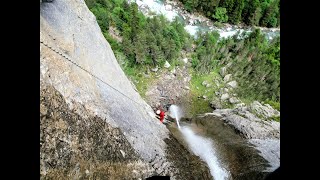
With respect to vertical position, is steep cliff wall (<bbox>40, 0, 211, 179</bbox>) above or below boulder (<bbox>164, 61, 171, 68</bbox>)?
above

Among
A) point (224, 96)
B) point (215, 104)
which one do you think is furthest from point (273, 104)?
point (215, 104)

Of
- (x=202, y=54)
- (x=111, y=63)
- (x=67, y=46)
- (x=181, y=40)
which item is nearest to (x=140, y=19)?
(x=181, y=40)

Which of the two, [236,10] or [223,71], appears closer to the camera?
[223,71]

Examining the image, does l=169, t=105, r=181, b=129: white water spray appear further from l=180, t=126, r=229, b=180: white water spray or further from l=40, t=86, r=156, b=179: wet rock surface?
l=40, t=86, r=156, b=179: wet rock surface

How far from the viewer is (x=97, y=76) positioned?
30.5 ft

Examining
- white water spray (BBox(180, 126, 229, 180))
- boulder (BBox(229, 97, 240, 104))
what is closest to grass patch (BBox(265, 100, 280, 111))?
boulder (BBox(229, 97, 240, 104))

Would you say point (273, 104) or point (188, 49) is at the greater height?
point (188, 49)

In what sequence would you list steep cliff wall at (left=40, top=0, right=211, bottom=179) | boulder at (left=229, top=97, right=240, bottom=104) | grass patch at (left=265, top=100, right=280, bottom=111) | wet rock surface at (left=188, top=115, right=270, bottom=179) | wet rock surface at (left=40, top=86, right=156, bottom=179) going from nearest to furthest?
wet rock surface at (left=40, top=86, right=156, bottom=179) → steep cliff wall at (left=40, top=0, right=211, bottom=179) → wet rock surface at (left=188, top=115, right=270, bottom=179) → grass patch at (left=265, top=100, right=280, bottom=111) → boulder at (left=229, top=97, right=240, bottom=104)

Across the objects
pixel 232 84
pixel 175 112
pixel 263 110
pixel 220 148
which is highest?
pixel 263 110

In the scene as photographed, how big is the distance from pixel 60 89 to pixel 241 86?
10003 mm

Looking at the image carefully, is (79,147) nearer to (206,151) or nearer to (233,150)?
(206,151)

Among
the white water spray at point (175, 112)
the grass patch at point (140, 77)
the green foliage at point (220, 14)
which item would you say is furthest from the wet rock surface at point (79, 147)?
the green foliage at point (220, 14)

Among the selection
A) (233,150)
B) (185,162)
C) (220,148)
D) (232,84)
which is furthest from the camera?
(232,84)

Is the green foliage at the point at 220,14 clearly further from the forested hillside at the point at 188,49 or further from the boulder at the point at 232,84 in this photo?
the boulder at the point at 232,84
